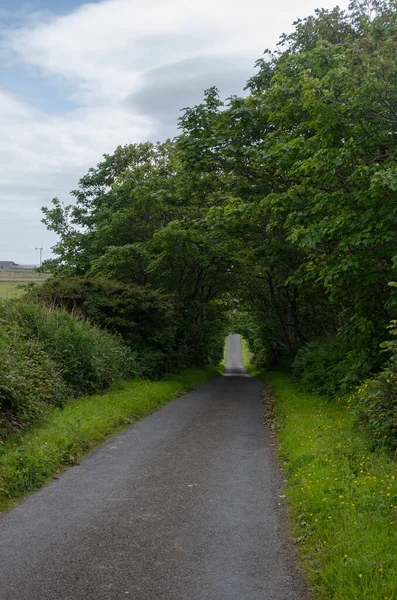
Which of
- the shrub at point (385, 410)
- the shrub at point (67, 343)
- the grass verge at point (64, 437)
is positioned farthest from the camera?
the shrub at point (67, 343)

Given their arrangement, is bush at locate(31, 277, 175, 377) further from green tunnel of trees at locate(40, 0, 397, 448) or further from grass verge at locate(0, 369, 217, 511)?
grass verge at locate(0, 369, 217, 511)

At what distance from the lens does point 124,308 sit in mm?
19516

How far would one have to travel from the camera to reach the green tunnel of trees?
10.9 m

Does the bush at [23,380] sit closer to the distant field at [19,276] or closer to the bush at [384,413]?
the bush at [384,413]

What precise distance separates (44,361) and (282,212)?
23.9ft

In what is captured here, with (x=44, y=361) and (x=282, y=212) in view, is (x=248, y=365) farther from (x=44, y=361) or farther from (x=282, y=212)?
(x=44, y=361)

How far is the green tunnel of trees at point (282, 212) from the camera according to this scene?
35.7 ft

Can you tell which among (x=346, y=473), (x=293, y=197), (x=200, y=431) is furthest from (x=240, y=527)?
(x=293, y=197)

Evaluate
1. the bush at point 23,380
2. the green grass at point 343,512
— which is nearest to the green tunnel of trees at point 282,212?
the green grass at point 343,512

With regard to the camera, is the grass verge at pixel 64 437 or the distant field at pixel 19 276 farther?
the distant field at pixel 19 276

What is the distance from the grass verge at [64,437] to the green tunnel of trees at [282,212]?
17.7 feet

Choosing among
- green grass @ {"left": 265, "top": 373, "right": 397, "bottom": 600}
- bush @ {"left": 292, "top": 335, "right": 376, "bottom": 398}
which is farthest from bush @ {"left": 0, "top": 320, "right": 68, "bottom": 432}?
bush @ {"left": 292, "top": 335, "right": 376, "bottom": 398}

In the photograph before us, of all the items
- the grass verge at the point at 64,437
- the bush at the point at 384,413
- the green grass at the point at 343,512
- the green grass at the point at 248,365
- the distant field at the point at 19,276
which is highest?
the distant field at the point at 19,276

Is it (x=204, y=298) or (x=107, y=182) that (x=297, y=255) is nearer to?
(x=204, y=298)
